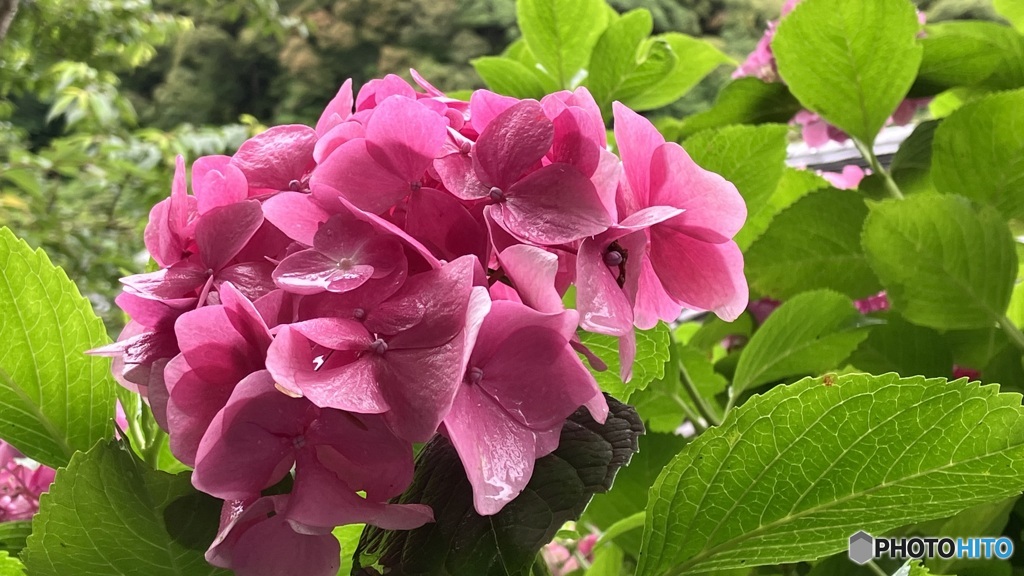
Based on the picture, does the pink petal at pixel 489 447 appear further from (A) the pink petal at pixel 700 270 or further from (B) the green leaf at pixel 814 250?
(B) the green leaf at pixel 814 250

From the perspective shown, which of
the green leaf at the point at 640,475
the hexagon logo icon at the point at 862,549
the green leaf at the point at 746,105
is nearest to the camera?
the hexagon logo icon at the point at 862,549

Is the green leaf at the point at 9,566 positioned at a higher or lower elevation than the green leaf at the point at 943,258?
higher

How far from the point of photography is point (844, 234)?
44cm

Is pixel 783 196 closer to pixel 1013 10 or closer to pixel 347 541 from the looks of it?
pixel 1013 10

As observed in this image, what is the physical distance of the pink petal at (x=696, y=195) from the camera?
0.67ft

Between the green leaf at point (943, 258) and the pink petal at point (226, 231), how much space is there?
0.99 ft

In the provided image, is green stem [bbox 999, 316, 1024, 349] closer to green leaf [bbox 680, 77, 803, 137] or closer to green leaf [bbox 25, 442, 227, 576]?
green leaf [bbox 680, 77, 803, 137]

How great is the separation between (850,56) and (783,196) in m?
0.12

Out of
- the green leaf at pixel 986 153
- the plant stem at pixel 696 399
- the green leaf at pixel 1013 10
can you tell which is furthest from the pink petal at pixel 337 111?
the green leaf at pixel 1013 10

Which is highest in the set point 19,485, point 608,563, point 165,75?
point 19,485

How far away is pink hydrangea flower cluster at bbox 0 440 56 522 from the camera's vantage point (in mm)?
307

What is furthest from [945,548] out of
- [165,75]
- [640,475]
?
[165,75]

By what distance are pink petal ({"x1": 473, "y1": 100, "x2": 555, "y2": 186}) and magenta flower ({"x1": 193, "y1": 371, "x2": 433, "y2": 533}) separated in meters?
0.07

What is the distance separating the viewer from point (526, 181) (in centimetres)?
19
